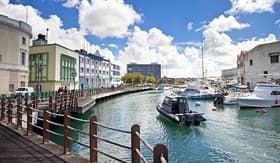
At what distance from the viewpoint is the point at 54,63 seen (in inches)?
1583

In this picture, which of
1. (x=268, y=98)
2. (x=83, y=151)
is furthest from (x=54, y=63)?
(x=268, y=98)

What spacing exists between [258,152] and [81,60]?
52.1m

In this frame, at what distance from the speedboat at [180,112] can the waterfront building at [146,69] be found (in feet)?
517

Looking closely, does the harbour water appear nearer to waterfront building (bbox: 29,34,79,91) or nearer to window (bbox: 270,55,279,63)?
waterfront building (bbox: 29,34,79,91)

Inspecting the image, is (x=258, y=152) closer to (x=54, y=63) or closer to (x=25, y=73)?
(x=25, y=73)

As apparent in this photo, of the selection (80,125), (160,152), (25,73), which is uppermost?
(25,73)

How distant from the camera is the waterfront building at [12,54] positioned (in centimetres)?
2786

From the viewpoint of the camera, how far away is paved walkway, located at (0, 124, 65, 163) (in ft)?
17.4

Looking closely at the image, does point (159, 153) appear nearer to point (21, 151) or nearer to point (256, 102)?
point (21, 151)

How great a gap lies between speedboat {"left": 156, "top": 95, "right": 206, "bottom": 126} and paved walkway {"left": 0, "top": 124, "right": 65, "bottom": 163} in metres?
Answer: 11.5

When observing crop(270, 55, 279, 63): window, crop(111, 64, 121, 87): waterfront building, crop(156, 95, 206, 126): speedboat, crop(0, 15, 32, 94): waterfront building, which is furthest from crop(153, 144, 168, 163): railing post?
crop(111, 64, 121, 87): waterfront building

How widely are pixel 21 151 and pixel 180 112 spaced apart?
46.2ft

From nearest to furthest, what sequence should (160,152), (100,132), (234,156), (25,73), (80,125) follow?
(160,152) → (234,156) → (100,132) → (80,125) → (25,73)

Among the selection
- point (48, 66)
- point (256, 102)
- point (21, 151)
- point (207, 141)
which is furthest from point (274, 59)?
point (21, 151)
